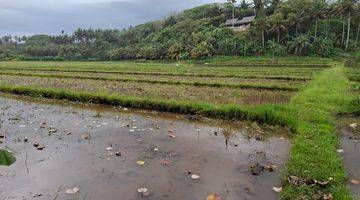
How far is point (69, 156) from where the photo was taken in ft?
24.8

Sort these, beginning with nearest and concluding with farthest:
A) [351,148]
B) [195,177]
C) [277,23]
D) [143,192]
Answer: [143,192] → [195,177] → [351,148] → [277,23]

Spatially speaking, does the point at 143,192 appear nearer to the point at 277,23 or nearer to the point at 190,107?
the point at 190,107

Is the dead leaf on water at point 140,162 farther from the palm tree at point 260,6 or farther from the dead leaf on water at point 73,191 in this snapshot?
the palm tree at point 260,6

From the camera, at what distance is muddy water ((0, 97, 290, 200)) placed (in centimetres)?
587

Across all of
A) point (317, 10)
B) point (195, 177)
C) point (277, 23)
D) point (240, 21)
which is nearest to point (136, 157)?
point (195, 177)

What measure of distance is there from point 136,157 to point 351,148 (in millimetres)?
5203

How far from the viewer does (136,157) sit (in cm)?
748

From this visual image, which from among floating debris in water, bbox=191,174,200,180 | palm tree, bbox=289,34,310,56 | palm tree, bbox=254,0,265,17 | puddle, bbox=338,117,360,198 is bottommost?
puddle, bbox=338,117,360,198

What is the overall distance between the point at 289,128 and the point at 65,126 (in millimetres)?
6758

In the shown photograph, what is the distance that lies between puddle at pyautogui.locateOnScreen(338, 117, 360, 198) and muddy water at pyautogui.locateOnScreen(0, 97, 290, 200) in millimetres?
1283

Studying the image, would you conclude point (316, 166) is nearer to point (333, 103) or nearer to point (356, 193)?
point (356, 193)

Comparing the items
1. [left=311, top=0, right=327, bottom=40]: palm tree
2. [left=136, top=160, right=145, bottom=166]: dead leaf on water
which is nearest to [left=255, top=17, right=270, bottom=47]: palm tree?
[left=311, top=0, right=327, bottom=40]: palm tree

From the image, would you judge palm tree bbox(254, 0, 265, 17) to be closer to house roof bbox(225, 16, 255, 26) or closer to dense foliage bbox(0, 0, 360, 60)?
dense foliage bbox(0, 0, 360, 60)

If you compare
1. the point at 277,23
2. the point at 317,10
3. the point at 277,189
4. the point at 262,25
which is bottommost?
the point at 277,189
